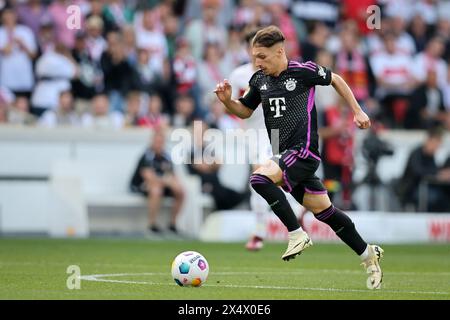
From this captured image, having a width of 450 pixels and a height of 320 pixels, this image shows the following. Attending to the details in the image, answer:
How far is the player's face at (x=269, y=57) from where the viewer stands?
998cm

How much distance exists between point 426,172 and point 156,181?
5132 mm

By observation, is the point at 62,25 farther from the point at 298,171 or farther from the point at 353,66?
the point at 298,171

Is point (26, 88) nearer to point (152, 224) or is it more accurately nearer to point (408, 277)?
point (152, 224)

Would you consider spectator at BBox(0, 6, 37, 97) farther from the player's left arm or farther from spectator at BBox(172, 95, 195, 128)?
the player's left arm

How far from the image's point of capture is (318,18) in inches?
914

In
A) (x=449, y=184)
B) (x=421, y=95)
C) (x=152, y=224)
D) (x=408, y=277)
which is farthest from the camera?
(x=421, y=95)

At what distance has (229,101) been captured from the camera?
10125mm

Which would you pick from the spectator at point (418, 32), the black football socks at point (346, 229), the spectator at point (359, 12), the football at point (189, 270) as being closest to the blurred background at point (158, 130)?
the spectator at point (359, 12)

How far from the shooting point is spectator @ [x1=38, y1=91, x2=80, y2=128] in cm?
1955

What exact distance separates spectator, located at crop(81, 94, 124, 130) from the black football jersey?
32.1 feet

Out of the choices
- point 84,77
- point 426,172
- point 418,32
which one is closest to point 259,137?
point 84,77

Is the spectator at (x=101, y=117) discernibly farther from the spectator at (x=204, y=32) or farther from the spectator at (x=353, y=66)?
the spectator at (x=353, y=66)
